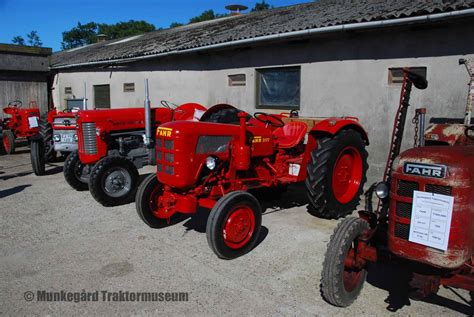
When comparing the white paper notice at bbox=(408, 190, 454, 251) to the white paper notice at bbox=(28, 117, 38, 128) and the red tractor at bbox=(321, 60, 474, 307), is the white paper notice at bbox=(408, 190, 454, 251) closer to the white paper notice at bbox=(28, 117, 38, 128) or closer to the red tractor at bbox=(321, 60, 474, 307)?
the red tractor at bbox=(321, 60, 474, 307)

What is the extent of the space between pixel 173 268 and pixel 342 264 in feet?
5.33

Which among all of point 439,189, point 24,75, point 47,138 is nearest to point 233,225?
point 439,189

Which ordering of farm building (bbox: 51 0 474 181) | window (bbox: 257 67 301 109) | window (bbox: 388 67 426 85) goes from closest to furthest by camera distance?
farm building (bbox: 51 0 474 181) → window (bbox: 388 67 426 85) → window (bbox: 257 67 301 109)

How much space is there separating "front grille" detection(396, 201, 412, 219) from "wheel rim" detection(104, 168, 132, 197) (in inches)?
163

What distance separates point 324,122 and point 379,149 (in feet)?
5.88

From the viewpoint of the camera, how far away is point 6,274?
3.57 metres

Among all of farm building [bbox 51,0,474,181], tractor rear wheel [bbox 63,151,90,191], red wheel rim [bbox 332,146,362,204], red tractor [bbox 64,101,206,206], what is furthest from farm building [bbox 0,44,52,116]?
red wheel rim [bbox 332,146,362,204]

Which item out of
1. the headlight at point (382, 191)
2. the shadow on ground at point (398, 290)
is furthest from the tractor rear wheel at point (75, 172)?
the headlight at point (382, 191)

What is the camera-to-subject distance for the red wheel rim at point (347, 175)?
16.6ft

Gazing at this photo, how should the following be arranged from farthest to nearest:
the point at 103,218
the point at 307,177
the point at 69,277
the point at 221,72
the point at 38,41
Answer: the point at 38,41 → the point at 221,72 → the point at 103,218 → the point at 307,177 → the point at 69,277

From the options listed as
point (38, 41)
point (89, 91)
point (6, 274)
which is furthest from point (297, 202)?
point (38, 41)

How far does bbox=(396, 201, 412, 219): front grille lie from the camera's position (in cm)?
248

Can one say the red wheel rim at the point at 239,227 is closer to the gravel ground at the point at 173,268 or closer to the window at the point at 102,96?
the gravel ground at the point at 173,268

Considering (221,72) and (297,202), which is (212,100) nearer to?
(221,72)
